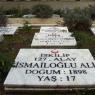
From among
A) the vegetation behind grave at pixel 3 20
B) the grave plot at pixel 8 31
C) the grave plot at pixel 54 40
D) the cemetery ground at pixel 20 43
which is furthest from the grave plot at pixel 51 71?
the vegetation behind grave at pixel 3 20

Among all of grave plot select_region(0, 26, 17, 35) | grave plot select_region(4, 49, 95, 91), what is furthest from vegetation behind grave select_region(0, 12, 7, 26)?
grave plot select_region(4, 49, 95, 91)

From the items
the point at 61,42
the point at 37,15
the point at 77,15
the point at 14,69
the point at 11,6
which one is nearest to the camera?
the point at 14,69

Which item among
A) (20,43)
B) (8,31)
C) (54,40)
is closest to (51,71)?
(54,40)

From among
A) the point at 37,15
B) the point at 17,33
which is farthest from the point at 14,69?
the point at 37,15

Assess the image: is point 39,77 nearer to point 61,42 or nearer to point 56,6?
point 61,42

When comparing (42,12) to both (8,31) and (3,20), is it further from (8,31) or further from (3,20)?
(8,31)

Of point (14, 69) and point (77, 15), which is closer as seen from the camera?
point (14, 69)

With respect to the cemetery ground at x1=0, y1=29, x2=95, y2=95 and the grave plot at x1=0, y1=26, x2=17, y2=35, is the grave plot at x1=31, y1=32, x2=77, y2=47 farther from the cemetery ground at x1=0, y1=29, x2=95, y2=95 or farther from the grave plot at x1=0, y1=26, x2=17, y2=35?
the grave plot at x1=0, y1=26, x2=17, y2=35
